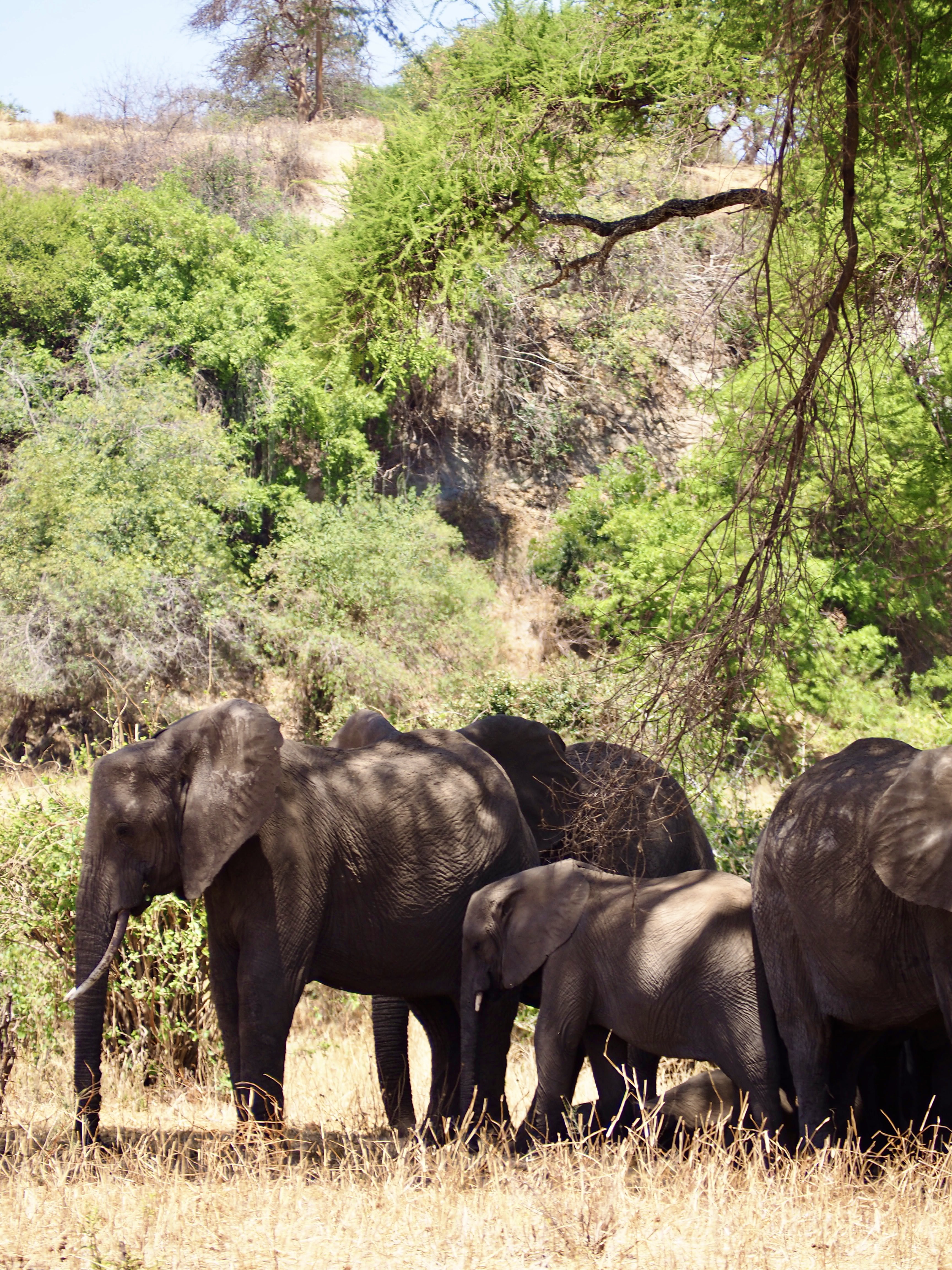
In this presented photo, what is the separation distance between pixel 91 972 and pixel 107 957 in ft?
0.36

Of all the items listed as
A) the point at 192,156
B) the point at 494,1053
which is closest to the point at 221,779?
the point at 494,1053

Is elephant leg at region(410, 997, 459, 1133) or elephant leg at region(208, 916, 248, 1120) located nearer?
elephant leg at region(208, 916, 248, 1120)

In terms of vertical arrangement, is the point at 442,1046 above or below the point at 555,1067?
below

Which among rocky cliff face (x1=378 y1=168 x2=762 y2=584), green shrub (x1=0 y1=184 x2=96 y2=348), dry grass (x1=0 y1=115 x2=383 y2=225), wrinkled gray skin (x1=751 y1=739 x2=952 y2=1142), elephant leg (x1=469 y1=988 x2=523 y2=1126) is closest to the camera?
wrinkled gray skin (x1=751 y1=739 x2=952 y2=1142)

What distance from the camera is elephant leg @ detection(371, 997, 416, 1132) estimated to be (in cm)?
717

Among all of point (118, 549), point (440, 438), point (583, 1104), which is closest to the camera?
point (583, 1104)

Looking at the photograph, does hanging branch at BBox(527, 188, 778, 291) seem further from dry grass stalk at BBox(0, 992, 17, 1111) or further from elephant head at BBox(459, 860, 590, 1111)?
dry grass stalk at BBox(0, 992, 17, 1111)

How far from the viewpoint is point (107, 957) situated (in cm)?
594

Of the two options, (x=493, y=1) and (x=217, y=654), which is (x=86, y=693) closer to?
(x=217, y=654)

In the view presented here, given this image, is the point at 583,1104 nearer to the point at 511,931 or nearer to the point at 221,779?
the point at 511,931

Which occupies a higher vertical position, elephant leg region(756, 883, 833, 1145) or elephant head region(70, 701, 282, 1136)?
elephant head region(70, 701, 282, 1136)

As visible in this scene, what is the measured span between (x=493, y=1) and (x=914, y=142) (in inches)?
216

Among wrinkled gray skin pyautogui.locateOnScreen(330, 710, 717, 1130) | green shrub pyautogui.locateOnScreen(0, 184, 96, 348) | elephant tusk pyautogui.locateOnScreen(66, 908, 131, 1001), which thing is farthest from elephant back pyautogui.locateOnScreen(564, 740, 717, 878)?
green shrub pyautogui.locateOnScreen(0, 184, 96, 348)

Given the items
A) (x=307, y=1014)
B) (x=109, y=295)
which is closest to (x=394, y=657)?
(x=109, y=295)
